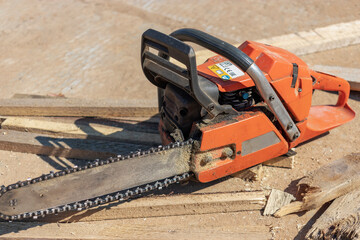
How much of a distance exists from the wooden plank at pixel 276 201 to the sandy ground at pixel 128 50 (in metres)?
0.07

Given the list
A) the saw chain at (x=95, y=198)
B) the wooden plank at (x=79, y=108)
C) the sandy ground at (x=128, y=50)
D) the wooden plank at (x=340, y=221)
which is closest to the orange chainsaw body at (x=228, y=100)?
the saw chain at (x=95, y=198)

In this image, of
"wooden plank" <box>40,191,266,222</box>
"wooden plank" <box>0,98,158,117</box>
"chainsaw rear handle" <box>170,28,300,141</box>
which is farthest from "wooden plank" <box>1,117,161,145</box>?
"chainsaw rear handle" <box>170,28,300,141</box>

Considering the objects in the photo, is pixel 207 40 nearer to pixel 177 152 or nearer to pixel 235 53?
pixel 235 53

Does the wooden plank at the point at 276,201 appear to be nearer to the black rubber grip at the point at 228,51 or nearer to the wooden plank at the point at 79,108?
the black rubber grip at the point at 228,51

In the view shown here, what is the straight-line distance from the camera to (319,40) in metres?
5.08

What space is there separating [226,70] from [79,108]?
1645mm

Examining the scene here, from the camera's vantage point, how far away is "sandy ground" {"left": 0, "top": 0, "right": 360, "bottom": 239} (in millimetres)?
3355

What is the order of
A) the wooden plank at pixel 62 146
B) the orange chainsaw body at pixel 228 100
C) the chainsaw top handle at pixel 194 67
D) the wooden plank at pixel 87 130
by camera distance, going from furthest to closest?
1. the wooden plank at pixel 87 130
2. the wooden plank at pixel 62 146
3. the orange chainsaw body at pixel 228 100
4. the chainsaw top handle at pixel 194 67

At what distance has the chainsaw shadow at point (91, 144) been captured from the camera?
3539mm

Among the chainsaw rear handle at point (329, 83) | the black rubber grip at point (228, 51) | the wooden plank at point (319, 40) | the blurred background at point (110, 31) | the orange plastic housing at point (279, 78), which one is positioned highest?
the black rubber grip at point (228, 51)

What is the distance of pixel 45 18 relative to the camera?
664 centimetres

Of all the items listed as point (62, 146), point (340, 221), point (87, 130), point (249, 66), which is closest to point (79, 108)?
point (87, 130)

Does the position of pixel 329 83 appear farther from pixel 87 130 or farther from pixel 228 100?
pixel 87 130

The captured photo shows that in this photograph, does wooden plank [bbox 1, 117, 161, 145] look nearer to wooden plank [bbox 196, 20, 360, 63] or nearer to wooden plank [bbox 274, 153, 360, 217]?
wooden plank [bbox 274, 153, 360, 217]
